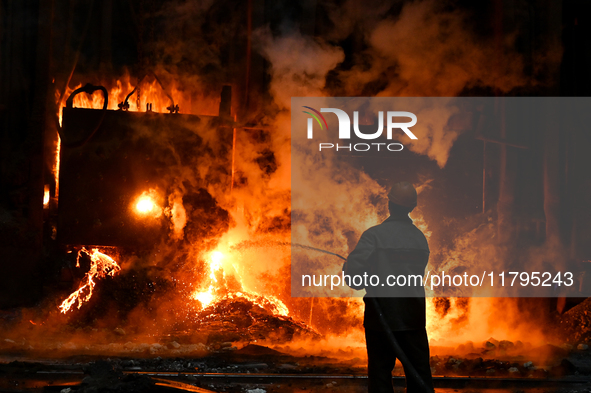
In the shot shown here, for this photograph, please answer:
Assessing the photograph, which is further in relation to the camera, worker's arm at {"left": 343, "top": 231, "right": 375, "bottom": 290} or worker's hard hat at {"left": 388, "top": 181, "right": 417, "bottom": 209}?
worker's hard hat at {"left": 388, "top": 181, "right": 417, "bottom": 209}

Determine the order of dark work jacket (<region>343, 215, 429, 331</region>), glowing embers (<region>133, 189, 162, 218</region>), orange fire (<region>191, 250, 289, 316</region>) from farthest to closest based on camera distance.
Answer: orange fire (<region>191, 250, 289, 316</region>), glowing embers (<region>133, 189, 162, 218</region>), dark work jacket (<region>343, 215, 429, 331</region>)

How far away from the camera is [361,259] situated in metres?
3.09

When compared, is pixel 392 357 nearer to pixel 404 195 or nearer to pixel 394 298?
pixel 394 298

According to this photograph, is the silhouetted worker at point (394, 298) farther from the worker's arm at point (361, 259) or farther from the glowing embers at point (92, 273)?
the glowing embers at point (92, 273)

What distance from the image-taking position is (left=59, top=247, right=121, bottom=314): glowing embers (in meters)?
6.06

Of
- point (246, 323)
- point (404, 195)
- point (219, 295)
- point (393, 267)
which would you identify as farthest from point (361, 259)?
point (219, 295)

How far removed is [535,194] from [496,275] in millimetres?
1324

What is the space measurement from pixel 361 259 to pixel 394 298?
0.34 meters

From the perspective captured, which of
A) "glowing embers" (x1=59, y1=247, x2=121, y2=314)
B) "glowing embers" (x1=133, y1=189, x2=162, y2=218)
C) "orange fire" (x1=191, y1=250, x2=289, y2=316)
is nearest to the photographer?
"glowing embers" (x1=133, y1=189, x2=162, y2=218)

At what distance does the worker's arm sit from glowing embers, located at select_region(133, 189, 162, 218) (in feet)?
11.6

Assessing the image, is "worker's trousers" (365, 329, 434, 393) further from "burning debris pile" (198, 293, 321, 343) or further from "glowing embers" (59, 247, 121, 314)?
"glowing embers" (59, 247, 121, 314)

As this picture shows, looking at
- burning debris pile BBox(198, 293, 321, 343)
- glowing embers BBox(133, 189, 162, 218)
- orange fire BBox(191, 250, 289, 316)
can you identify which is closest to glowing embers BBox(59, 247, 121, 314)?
glowing embers BBox(133, 189, 162, 218)

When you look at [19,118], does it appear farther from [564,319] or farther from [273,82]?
[564,319]

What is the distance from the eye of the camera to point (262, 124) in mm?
6516
